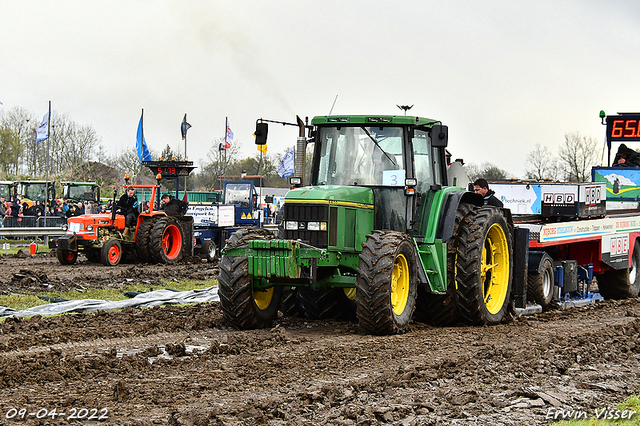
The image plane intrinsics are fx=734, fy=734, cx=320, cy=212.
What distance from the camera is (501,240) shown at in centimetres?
1043

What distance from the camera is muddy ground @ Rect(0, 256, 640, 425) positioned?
5.21m

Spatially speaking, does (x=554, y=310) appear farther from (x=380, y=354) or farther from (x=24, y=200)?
(x=24, y=200)

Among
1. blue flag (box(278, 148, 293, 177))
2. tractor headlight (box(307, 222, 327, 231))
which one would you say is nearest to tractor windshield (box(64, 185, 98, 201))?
blue flag (box(278, 148, 293, 177))

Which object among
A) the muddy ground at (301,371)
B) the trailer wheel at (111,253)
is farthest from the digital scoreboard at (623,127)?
the trailer wheel at (111,253)

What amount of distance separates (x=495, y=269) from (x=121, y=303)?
5.57m

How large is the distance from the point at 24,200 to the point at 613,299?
24.6 meters

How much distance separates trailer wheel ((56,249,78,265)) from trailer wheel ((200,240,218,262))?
351 centimetres

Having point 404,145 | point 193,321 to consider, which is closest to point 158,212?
point 193,321

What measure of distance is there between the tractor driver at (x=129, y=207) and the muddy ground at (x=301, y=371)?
346 inches

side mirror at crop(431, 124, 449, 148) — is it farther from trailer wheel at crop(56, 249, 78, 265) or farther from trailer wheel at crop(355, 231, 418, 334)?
trailer wheel at crop(56, 249, 78, 265)

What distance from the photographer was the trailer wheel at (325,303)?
9820mm

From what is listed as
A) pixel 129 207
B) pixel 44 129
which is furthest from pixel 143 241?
pixel 44 129

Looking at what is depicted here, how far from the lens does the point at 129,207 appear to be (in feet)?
61.1

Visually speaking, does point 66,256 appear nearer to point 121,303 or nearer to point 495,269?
point 121,303
